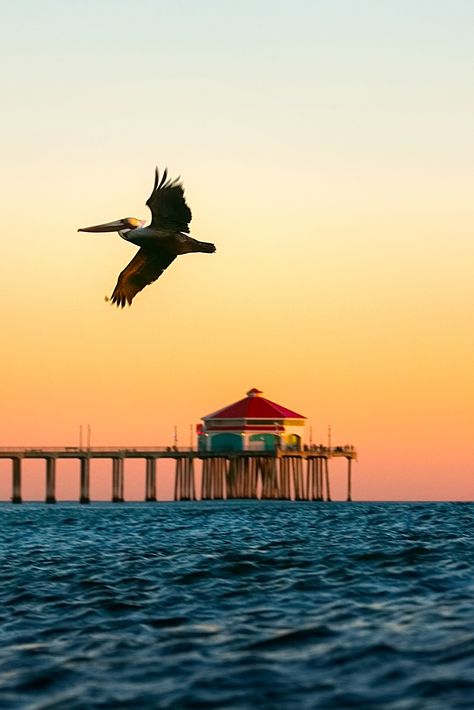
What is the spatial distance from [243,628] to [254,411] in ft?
326

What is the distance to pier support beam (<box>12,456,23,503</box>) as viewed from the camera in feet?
354

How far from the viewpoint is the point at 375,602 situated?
2014 centimetres

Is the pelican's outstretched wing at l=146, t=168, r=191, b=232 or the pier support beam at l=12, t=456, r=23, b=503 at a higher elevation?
the pelican's outstretched wing at l=146, t=168, r=191, b=232

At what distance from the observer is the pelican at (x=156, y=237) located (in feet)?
71.5

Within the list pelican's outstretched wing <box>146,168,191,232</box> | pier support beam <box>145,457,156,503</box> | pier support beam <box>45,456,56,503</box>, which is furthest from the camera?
pier support beam <box>145,457,156,503</box>

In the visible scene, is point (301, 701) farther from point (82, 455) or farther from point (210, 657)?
point (82, 455)

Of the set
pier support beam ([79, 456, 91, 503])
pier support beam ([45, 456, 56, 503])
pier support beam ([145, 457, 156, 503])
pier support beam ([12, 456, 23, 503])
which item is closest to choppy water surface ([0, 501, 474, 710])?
pier support beam ([12, 456, 23, 503])

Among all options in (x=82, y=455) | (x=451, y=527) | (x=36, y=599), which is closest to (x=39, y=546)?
(x=451, y=527)

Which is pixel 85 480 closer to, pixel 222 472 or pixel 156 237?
pixel 222 472

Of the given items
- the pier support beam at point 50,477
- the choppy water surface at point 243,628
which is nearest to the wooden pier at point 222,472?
the pier support beam at point 50,477

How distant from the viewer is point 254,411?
385ft

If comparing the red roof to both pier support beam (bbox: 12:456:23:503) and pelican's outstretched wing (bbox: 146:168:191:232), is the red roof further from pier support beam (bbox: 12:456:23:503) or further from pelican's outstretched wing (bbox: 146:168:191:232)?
pelican's outstretched wing (bbox: 146:168:191:232)

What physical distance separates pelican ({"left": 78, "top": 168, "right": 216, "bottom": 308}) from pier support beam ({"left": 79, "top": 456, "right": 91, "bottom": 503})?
8686 cm

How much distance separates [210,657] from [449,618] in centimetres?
390
